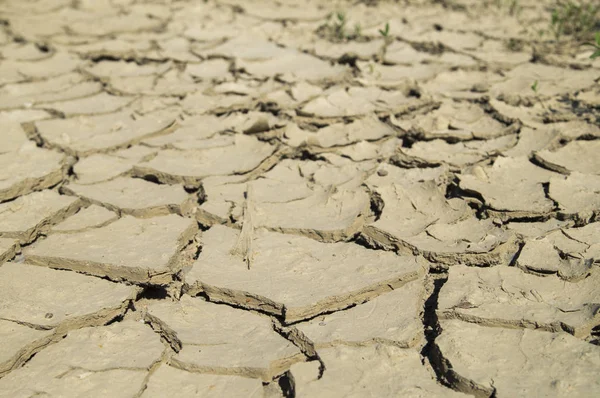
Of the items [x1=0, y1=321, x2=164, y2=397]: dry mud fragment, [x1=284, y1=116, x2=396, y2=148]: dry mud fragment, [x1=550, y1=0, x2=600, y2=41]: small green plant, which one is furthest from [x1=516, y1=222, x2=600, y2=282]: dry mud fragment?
[x1=550, y1=0, x2=600, y2=41]: small green plant

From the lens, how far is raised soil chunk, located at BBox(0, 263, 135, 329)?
1867 millimetres

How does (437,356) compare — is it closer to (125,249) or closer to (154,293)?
(154,293)

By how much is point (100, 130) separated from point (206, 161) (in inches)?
24.5

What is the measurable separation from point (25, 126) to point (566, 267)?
7.90 feet

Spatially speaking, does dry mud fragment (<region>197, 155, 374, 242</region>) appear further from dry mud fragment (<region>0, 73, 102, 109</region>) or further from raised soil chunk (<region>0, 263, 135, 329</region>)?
dry mud fragment (<region>0, 73, 102, 109</region>)

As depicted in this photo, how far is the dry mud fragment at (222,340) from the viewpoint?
1.69 meters

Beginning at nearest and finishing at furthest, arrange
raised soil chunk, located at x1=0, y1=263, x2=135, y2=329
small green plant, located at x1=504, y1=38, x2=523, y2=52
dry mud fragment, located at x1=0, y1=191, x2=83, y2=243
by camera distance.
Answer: raised soil chunk, located at x1=0, y1=263, x2=135, y2=329
dry mud fragment, located at x1=0, y1=191, x2=83, y2=243
small green plant, located at x1=504, y1=38, x2=523, y2=52

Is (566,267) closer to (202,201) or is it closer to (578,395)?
(578,395)

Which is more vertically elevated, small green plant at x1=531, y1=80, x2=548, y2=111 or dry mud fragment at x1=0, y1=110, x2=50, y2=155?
small green plant at x1=531, y1=80, x2=548, y2=111

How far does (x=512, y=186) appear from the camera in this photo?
2.46 m

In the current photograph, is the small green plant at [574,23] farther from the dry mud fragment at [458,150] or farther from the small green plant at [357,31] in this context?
the dry mud fragment at [458,150]

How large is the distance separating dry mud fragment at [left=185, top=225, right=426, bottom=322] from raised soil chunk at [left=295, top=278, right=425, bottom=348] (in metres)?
0.04

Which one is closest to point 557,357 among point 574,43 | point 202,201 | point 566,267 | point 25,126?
point 566,267

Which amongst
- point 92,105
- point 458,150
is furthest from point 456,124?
point 92,105
